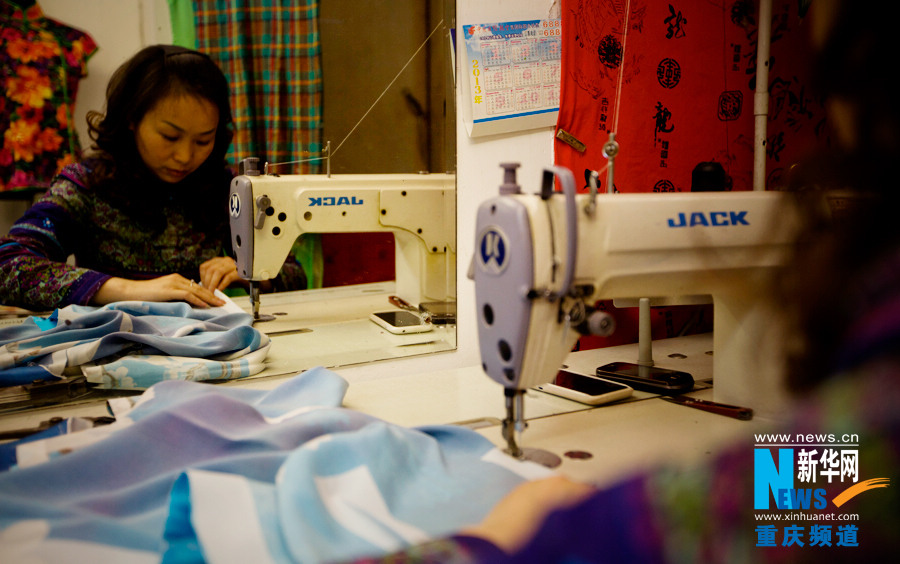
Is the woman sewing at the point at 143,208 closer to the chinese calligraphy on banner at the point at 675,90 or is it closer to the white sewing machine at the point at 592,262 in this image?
the chinese calligraphy on banner at the point at 675,90

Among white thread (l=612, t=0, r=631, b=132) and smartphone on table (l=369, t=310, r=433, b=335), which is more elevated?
white thread (l=612, t=0, r=631, b=132)

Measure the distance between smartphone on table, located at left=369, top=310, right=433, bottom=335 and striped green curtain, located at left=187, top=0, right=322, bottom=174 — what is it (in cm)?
45

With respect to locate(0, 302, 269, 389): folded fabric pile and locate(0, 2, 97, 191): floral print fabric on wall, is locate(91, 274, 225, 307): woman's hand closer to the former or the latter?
locate(0, 302, 269, 389): folded fabric pile

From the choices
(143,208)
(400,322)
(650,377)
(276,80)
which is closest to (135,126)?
(143,208)

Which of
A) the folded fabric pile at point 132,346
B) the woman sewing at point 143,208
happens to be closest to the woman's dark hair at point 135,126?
the woman sewing at point 143,208

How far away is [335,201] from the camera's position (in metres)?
1.74

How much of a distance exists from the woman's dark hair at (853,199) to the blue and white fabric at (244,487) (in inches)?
17.0

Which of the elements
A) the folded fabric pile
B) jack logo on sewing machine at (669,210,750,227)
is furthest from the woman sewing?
jack logo on sewing machine at (669,210,750,227)

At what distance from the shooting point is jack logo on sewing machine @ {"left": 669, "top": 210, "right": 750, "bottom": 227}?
42.4 inches

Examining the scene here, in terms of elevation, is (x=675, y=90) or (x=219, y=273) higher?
(x=675, y=90)

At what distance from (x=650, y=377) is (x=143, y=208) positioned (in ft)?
4.48

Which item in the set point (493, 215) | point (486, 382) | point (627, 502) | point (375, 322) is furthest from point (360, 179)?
point (627, 502)

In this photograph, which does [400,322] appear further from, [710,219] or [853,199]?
[853,199]

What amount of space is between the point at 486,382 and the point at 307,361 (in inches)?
17.2
